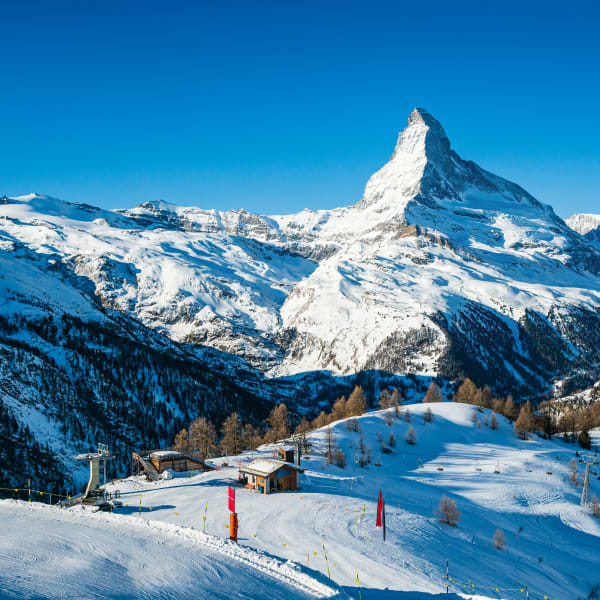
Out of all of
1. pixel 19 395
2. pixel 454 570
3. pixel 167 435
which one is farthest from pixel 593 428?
pixel 19 395

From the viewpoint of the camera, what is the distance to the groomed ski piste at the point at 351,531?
957 inches

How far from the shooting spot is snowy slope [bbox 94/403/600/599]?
4844 centimetres

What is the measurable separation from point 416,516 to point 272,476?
20.0 metres

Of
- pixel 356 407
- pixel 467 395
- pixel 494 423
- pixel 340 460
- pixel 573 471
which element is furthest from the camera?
pixel 467 395

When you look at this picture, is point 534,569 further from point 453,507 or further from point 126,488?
point 126,488

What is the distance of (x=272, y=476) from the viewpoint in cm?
6950

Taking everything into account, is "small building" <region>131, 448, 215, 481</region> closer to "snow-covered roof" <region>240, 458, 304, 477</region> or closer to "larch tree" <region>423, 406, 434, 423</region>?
"snow-covered roof" <region>240, 458, 304, 477</region>

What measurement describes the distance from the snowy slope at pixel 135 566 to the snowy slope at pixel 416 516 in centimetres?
552

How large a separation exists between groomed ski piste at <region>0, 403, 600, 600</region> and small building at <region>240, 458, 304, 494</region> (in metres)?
2.03

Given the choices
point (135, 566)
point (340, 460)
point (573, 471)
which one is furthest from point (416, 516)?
point (573, 471)

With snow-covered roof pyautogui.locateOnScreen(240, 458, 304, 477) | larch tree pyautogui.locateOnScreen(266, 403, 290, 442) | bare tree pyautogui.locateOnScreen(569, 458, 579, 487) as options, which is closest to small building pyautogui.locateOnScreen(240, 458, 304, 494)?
snow-covered roof pyautogui.locateOnScreen(240, 458, 304, 477)

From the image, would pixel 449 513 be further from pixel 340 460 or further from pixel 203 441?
pixel 203 441

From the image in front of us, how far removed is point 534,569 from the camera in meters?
59.4

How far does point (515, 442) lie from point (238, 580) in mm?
116952
